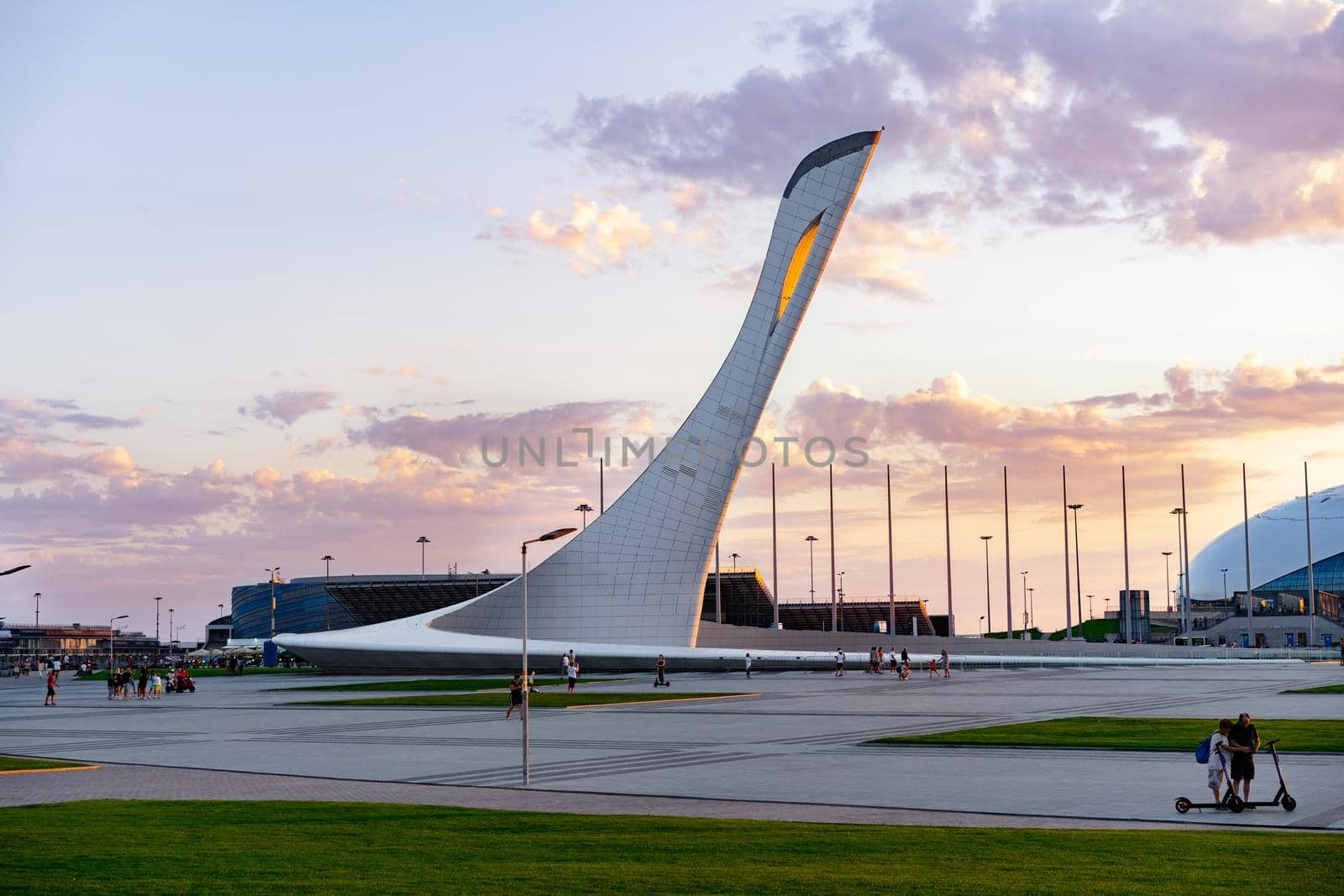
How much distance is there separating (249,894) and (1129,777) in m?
10.9

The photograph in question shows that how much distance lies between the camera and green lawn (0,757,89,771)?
19.2 m

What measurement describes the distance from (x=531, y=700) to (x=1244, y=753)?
21.9 meters

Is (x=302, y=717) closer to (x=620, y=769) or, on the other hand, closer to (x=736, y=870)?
(x=620, y=769)


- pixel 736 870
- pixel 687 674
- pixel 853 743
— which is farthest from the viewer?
pixel 687 674

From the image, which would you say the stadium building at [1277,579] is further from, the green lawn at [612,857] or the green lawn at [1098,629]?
the green lawn at [612,857]

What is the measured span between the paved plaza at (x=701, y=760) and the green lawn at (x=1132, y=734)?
60cm

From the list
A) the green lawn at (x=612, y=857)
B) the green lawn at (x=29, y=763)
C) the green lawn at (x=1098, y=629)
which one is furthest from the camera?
the green lawn at (x=1098, y=629)

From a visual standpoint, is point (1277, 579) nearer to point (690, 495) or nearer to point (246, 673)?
point (690, 495)

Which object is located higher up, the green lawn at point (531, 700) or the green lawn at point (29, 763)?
the green lawn at point (29, 763)

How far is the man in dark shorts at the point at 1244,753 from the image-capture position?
13.6 m

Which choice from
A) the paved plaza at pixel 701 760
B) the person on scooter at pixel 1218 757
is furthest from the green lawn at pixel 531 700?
the person on scooter at pixel 1218 757

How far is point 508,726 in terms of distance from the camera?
84.5ft

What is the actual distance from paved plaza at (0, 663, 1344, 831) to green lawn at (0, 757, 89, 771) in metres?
0.63

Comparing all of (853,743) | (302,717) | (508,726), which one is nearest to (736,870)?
(853,743)
